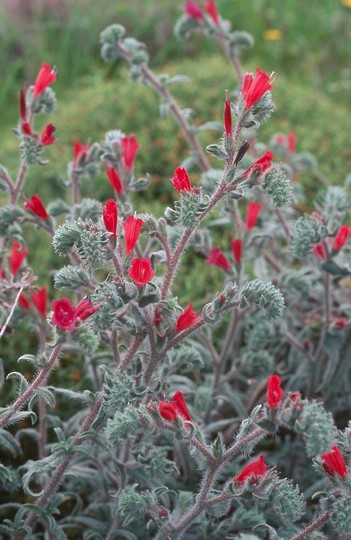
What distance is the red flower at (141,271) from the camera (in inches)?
56.2

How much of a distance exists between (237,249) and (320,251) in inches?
8.2

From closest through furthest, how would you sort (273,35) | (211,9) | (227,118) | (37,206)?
(227,118), (37,206), (211,9), (273,35)

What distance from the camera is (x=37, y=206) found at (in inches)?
72.2

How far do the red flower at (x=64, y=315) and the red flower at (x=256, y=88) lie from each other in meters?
0.50

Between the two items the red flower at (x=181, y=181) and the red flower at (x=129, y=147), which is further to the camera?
the red flower at (x=129, y=147)

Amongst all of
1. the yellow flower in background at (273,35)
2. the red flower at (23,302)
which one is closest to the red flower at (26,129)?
the red flower at (23,302)

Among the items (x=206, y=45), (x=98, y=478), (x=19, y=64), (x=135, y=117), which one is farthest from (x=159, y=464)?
(x=206, y=45)

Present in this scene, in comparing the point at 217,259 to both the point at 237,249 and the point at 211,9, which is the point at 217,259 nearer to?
the point at 237,249

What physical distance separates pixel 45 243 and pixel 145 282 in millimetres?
1827

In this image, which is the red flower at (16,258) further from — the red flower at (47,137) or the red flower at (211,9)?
the red flower at (211,9)

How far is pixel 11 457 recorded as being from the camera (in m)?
2.19

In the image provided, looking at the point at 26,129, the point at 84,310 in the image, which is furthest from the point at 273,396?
the point at 26,129

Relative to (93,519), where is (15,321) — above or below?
above

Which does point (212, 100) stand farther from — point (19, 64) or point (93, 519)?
point (93, 519)
